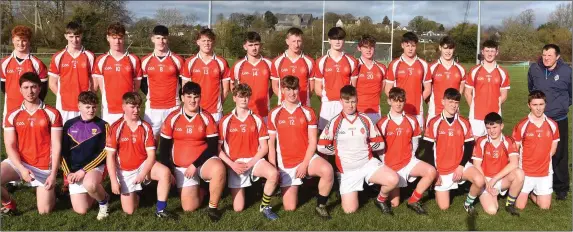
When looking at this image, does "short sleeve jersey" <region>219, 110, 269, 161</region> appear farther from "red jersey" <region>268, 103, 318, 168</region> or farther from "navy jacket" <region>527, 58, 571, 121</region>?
"navy jacket" <region>527, 58, 571, 121</region>

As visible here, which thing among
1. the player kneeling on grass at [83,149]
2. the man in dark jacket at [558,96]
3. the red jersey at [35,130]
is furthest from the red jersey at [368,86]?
the red jersey at [35,130]

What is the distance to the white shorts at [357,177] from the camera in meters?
4.93

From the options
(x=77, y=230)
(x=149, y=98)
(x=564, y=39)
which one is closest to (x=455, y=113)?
(x=149, y=98)

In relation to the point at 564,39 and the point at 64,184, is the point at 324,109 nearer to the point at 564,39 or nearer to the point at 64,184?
the point at 64,184

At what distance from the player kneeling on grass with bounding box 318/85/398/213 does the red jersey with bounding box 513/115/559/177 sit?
5.27 ft

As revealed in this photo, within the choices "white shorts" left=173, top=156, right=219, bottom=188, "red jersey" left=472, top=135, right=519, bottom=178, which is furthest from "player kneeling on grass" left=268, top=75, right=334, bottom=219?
"red jersey" left=472, top=135, right=519, bottom=178

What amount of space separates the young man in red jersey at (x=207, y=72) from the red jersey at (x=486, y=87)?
309cm

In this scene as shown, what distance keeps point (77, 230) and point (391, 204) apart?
10.4ft

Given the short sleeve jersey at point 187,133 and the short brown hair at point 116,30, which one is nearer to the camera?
the short sleeve jersey at point 187,133

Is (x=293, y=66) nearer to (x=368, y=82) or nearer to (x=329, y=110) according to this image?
(x=329, y=110)

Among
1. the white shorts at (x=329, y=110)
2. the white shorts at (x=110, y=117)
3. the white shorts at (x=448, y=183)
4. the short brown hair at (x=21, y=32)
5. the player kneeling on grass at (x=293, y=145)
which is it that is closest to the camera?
the player kneeling on grass at (x=293, y=145)

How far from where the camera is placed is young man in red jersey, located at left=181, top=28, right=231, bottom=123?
5.74m

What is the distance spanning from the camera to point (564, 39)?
1686 inches

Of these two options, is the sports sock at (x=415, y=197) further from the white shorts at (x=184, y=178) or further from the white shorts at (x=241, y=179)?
the white shorts at (x=184, y=178)
